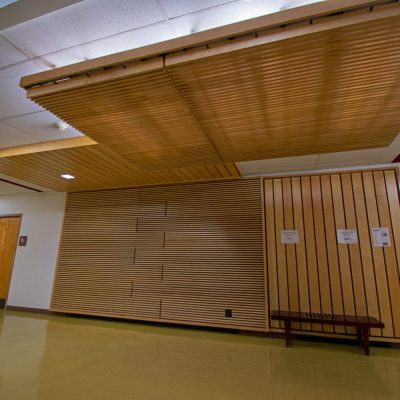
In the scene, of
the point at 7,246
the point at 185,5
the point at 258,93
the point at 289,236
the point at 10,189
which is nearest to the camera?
the point at 185,5

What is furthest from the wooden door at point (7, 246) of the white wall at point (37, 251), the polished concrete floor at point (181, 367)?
the polished concrete floor at point (181, 367)

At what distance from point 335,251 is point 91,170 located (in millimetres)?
4698

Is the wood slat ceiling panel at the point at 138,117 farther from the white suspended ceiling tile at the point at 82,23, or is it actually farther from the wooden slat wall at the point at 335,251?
the wooden slat wall at the point at 335,251

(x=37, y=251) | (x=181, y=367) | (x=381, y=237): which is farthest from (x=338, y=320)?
(x=37, y=251)

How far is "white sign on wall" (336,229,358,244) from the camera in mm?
4770

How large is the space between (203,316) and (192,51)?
4.61 meters

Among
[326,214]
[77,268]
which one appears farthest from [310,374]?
[77,268]

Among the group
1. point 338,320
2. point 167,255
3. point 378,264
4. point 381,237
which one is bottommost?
point 338,320

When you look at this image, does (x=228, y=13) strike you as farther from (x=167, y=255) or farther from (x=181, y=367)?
(x=167, y=255)

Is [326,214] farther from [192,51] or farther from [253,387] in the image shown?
[192,51]

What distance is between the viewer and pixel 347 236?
15.8ft

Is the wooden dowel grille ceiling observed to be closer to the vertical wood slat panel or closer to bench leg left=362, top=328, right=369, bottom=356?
the vertical wood slat panel

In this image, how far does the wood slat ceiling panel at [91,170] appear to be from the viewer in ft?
14.6

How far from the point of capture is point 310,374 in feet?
10.6
